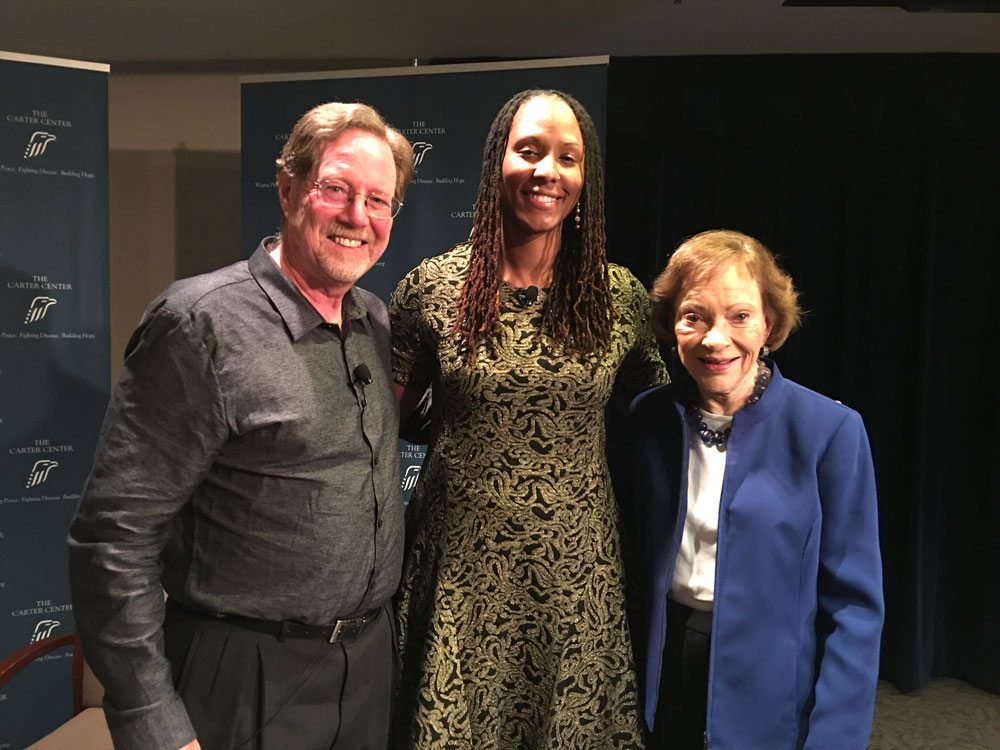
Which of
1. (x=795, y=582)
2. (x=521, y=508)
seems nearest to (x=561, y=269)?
(x=521, y=508)

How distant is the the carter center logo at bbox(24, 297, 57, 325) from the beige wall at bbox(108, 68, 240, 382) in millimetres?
1092

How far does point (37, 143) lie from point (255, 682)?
104 inches

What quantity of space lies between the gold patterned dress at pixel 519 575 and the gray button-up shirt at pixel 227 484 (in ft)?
0.56

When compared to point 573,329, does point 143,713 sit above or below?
below

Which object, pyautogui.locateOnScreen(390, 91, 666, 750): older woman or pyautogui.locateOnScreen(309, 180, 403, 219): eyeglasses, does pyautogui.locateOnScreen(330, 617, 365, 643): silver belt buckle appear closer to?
pyautogui.locateOnScreen(390, 91, 666, 750): older woman

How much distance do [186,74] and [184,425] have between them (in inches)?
143

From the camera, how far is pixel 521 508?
4.92 feet

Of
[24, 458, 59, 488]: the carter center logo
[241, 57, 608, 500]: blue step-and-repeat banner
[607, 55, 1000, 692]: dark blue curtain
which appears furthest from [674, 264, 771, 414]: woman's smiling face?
[24, 458, 59, 488]: the carter center logo

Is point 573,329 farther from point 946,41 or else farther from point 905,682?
point 905,682

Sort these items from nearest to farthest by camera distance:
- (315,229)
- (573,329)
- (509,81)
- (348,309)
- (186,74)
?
1. (315,229)
2. (348,309)
3. (573,329)
4. (509,81)
5. (186,74)

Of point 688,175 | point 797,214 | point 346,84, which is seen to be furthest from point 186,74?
point 797,214

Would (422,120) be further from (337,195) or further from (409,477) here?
(337,195)

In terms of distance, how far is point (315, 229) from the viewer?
1276 mm

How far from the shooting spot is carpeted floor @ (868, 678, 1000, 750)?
3.36 metres
